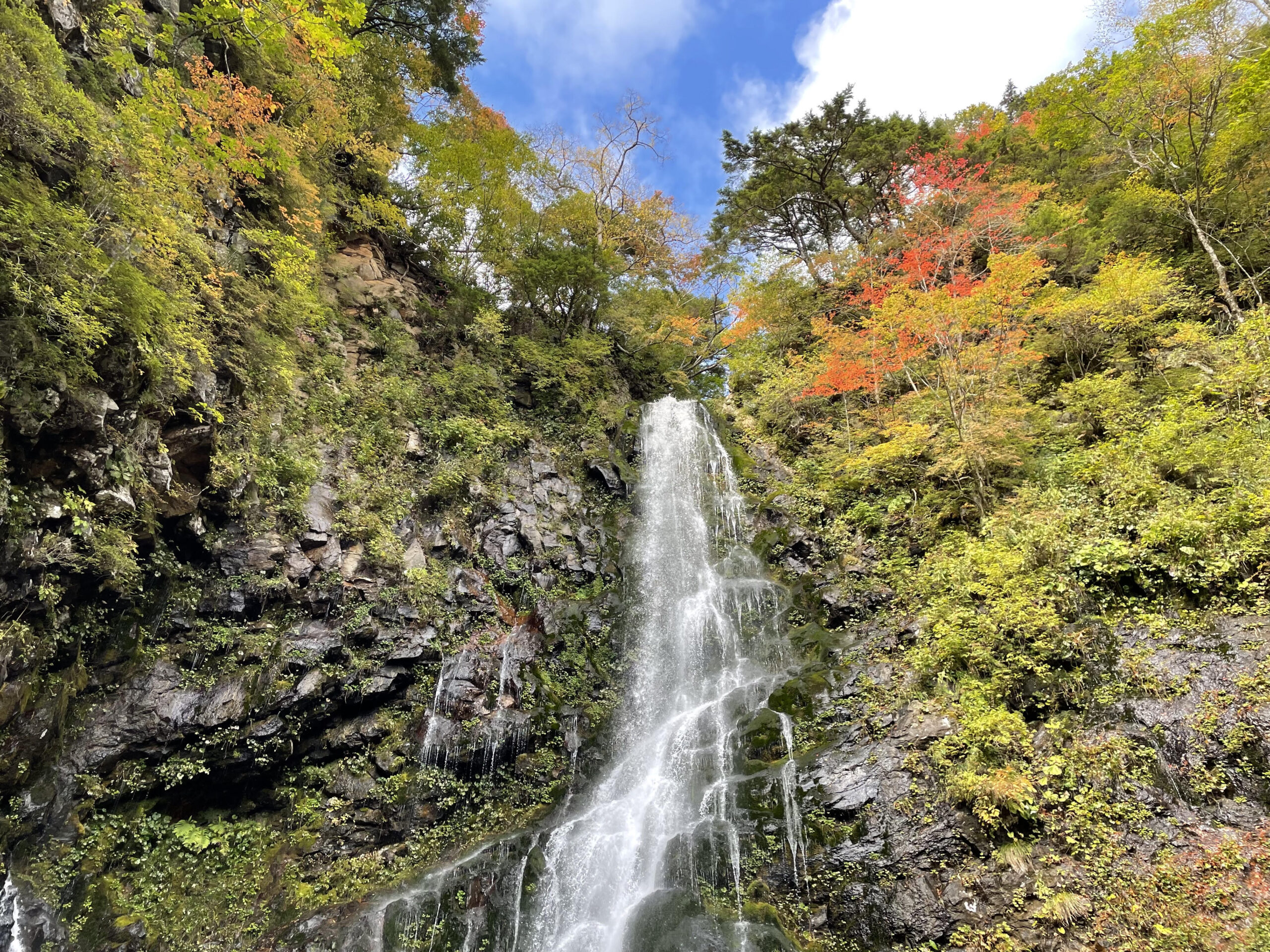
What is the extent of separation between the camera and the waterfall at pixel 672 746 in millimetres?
7367

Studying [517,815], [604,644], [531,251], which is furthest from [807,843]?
[531,251]

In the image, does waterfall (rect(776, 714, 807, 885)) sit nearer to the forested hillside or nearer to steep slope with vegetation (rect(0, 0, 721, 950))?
the forested hillside

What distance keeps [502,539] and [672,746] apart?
5.98m

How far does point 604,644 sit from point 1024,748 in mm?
7679

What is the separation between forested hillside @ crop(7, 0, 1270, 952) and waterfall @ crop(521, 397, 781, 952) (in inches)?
20.7

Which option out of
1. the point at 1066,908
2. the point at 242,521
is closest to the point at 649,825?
the point at 1066,908

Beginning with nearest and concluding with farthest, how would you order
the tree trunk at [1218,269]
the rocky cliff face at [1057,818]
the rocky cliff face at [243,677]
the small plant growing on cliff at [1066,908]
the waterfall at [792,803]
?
the rocky cliff face at [1057,818] < the small plant growing on cliff at [1066,908] < the rocky cliff face at [243,677] < the waterfall at [792,803] < the tree trunk at [1218,269]

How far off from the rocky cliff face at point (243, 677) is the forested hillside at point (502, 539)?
0.18 feet

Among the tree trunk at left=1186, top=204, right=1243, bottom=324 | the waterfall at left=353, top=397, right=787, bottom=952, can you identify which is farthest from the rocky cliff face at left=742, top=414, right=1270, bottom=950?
the tree trunk at left=1186, top=204, right=1243, bottom=324

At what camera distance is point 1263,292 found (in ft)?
36.3

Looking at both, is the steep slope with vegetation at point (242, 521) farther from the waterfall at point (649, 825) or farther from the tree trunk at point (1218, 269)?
the tree trunk at point (1218, 269)

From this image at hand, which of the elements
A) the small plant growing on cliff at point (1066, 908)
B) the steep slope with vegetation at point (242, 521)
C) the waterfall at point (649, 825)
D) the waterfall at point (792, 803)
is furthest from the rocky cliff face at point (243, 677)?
the small plant growing on cliff at point (1066, 908)

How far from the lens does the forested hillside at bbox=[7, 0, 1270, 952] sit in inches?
221

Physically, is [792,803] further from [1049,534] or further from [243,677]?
[243,677]
